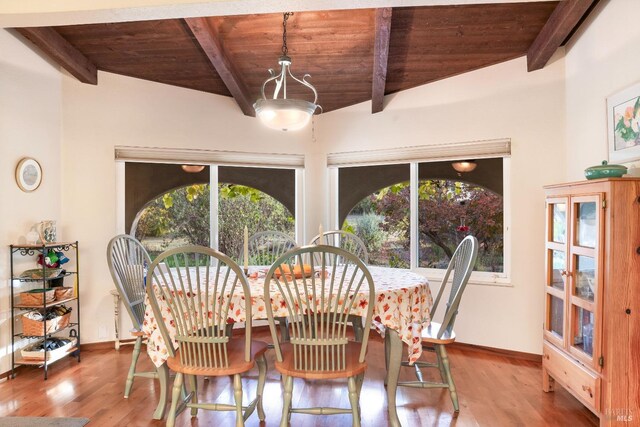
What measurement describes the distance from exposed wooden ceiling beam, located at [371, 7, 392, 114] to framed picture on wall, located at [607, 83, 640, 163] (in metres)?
1.47

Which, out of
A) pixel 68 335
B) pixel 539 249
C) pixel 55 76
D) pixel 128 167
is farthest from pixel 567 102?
pixel 68 335

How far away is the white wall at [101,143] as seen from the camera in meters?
3.60

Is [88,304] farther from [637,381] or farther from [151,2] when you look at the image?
[637,381]

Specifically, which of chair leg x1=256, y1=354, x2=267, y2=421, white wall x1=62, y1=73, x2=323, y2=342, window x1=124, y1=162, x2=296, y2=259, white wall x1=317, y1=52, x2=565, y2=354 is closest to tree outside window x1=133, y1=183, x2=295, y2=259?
window x1=124, y1=162, x2=296, y2=259

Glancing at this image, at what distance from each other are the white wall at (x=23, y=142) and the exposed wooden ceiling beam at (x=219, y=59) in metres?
1.38

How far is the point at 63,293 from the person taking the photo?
3.21 meters

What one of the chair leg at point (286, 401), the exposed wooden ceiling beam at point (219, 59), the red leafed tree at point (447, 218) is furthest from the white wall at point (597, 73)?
the exposed wooden ceiling beam at point (219, 59)

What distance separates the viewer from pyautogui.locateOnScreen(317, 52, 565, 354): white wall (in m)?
3.33

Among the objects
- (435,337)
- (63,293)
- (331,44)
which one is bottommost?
(435,337)

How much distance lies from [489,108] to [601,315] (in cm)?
200

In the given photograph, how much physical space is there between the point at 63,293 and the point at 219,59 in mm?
2159

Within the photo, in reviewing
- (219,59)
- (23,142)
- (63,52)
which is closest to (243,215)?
(219,59)

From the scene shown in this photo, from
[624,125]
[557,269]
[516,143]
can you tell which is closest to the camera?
[624,125]

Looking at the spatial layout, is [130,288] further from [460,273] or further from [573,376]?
[573,376]
